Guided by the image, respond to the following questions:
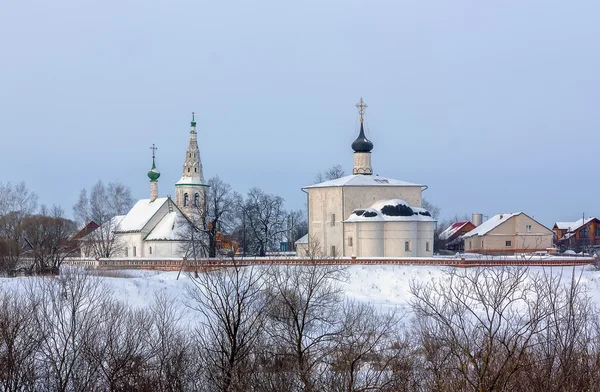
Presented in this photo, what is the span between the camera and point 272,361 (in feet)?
54.7

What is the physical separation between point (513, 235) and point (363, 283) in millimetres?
17038

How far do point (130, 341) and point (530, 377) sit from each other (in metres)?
8.52

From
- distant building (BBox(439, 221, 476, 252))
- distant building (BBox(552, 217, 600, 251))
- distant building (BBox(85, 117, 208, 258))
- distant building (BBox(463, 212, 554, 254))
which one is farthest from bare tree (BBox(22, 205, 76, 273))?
distant building (BBox(552, 217, 600, 251))

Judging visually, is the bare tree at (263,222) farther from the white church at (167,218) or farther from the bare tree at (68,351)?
the bare tree at (68,351)

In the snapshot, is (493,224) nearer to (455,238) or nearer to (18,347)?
(455,238)

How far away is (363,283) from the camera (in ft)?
108

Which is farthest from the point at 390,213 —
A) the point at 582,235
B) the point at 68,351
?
the point at 582,235

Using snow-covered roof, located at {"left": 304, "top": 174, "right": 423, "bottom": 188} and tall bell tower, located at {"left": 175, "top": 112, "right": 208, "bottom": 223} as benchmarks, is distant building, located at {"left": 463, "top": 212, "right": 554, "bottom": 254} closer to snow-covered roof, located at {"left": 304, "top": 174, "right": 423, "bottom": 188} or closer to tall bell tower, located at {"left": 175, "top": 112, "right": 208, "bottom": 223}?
snow-covered roof, located at {"left": 304, "top": 174, "right": 423, "bottom": 188}

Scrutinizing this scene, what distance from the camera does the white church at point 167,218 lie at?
45.0m

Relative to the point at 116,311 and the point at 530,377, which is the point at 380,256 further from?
the point at 530,377

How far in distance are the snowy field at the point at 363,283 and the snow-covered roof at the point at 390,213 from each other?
416 centimetres

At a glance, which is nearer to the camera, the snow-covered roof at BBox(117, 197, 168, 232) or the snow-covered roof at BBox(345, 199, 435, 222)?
the snow-covered roof at BBox(345, 199, 435, 222)

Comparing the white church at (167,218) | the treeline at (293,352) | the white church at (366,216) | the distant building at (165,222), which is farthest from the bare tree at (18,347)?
the white church at (167,218)

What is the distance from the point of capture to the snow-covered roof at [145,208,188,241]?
147ft
